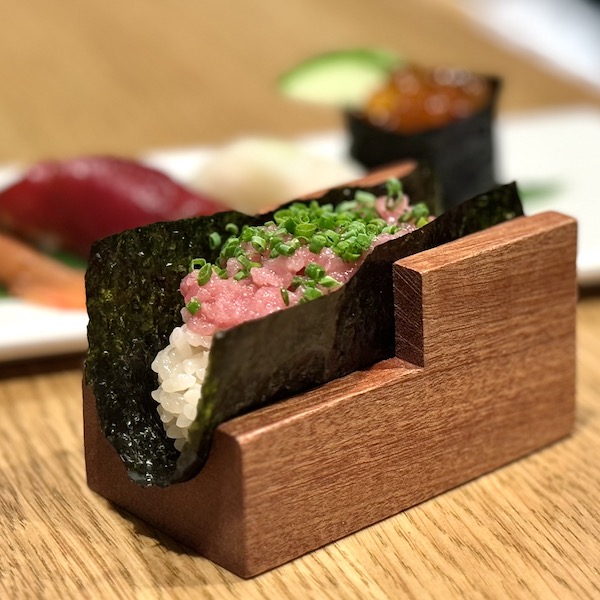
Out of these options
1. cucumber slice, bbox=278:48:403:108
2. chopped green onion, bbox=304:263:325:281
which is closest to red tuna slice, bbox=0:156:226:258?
cucumber slice, bbox=278:48:403:108

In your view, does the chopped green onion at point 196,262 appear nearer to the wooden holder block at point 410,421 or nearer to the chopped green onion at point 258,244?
A: the chopped green onion at point 258,244

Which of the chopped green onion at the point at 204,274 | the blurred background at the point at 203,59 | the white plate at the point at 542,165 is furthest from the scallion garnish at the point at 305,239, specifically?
the blurred background at the point at 203,59

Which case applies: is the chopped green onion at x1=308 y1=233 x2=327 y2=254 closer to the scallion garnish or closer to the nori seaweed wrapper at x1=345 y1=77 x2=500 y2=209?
the scallion garnish

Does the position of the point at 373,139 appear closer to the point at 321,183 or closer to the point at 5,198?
the point at 321,183

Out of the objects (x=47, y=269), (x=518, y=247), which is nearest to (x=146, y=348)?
(x=518, y=247)

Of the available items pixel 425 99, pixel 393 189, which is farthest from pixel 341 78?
pixel 393 189
